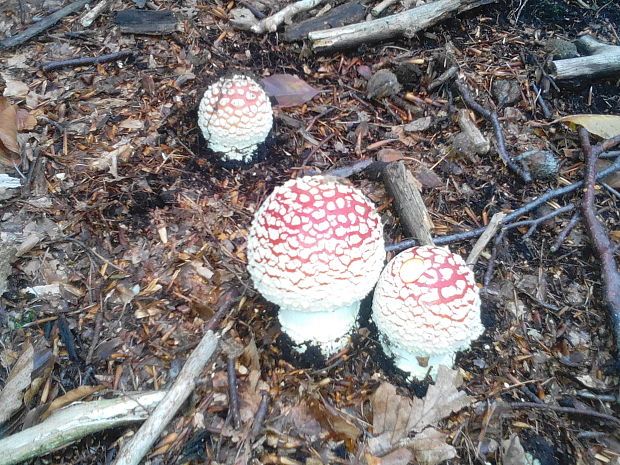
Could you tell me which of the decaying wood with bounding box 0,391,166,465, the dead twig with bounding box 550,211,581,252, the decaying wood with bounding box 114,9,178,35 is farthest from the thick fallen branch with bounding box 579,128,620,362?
the decaying wood with bounding box 114,9,178,35

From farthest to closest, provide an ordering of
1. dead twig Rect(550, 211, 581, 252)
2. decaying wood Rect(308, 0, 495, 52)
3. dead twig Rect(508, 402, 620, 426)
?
decaying wood Rect(308, 0, 495, 52) < dead twig Rect(550, 211, 581, 252) < dead twig Rect(508, 402, 620, 426)

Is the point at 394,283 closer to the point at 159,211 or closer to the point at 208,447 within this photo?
the point at 208,447

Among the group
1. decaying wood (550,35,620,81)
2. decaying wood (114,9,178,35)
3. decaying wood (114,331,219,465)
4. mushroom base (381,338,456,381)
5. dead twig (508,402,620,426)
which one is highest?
decaying wood (114,9,178,35)

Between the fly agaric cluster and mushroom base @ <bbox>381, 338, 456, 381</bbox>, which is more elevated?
the fly agaric cluster

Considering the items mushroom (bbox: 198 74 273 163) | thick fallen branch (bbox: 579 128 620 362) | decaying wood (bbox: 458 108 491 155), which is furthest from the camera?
decaying wood (bbox: 458 108 491 155)

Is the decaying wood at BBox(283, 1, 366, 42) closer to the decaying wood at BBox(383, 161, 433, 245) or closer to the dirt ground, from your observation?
the dirt ground

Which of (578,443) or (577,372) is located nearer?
(578,443)

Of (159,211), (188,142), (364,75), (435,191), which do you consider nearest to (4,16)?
(188,142)
